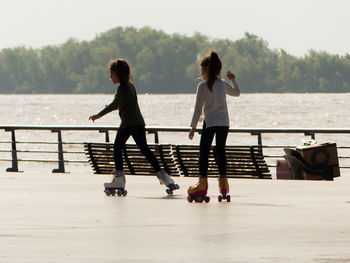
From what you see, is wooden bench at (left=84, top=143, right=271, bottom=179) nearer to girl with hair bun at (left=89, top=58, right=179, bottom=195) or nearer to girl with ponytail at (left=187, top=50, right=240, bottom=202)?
girl with hair bun at (left=89, top=58, right=179, bottom=195)

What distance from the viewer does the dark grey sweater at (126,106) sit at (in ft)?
39.6

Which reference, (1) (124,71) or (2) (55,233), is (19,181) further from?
(2) (55,233)

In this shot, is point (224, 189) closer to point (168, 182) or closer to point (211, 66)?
point (168, 182)

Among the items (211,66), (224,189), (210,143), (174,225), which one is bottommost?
(174,225)

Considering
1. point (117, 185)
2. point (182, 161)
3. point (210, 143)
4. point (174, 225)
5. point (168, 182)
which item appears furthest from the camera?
point (182, 161)

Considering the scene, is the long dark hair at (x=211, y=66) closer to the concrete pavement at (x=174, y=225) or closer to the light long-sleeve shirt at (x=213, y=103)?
the light long-sleeve shirt at (x=213, y=103)

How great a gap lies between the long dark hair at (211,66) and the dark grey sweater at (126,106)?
1.13 m

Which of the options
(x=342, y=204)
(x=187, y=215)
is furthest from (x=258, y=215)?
(x=342, y=204)

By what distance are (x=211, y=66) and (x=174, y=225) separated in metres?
2.41

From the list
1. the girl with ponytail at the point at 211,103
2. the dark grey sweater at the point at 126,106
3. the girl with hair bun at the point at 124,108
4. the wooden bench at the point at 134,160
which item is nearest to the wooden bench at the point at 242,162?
the wooden bench at the point at 134,160

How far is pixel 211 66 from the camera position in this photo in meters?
11.2

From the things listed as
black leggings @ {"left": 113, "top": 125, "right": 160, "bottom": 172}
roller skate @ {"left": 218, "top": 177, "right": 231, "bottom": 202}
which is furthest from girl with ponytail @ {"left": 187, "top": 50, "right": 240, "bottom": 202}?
black leggings @ {"left": 113, "top": 125, "right": 160, "bottom": 172}

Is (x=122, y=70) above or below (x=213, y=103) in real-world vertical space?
above

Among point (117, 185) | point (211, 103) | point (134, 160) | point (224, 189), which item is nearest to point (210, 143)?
point (211, 103)
